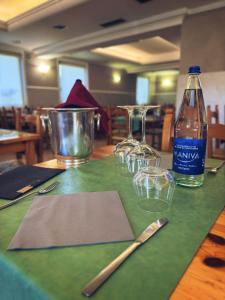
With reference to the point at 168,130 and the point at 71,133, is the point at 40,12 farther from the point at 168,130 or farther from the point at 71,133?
the point at 71,133

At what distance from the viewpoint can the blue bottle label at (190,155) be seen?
0.59 m

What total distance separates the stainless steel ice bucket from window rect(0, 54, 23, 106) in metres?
5.34

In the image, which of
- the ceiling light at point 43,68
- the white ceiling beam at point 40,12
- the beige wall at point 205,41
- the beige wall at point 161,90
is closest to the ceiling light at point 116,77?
the beige wall at point 161,90

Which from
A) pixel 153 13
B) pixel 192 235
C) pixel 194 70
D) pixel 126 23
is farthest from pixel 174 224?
pixel 126 23

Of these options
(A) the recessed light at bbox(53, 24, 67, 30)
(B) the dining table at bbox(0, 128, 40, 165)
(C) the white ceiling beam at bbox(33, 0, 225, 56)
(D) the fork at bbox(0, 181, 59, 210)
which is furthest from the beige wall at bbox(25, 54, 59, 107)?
(D) the fork at bbox(0, 181, 59, 210)

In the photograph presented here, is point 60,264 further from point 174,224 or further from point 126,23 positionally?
point 126,23

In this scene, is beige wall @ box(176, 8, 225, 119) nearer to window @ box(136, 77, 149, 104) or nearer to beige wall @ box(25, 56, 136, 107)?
beige wall @ box(25, 56, 136, 107)

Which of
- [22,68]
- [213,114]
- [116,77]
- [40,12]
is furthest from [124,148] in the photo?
[116,77]

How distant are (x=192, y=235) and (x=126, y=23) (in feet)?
13.9

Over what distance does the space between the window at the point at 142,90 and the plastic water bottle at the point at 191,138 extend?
30.6 feet

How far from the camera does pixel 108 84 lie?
8.15m

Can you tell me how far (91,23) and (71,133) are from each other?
376 cm

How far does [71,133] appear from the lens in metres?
0.84

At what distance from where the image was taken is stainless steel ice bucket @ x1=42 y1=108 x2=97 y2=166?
0.82 m
